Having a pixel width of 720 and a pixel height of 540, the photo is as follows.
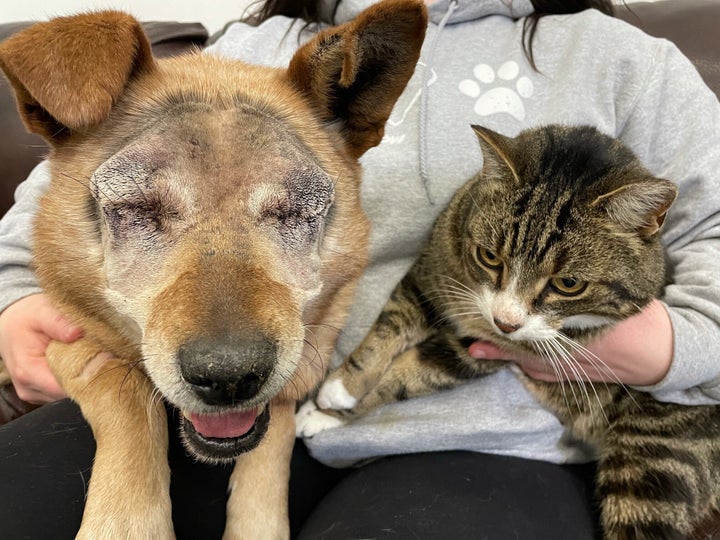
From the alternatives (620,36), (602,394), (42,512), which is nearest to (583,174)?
(620,36)

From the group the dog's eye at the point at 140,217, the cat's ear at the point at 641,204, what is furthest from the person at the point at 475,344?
the dog's eye at the point at 140,217

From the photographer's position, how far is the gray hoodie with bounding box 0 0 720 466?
1499 mm

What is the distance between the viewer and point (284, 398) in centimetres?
149

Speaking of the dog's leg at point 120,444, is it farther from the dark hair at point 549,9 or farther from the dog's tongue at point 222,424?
the dark hair at point 549,9

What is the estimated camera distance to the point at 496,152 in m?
1.47

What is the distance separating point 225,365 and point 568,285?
3.28 ft

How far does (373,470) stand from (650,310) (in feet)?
2.76

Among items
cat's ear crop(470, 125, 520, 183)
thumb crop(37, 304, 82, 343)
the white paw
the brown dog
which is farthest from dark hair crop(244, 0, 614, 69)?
thumb crop(37, 304, 82, 343)

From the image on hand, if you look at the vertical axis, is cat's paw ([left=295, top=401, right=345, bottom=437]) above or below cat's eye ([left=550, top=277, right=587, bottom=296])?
below

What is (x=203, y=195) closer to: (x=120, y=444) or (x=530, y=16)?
(x=120, y=444)

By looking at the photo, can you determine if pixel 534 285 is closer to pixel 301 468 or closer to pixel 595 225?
pixel 595 225

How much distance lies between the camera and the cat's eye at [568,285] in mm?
1493

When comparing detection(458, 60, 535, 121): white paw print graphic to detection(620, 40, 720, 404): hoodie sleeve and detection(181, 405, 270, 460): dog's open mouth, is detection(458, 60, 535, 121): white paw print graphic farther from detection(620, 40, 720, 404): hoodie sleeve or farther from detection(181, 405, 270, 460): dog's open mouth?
detection(181, 405, 270, 460): dog's open mouth

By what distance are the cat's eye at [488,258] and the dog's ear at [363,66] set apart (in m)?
0.48
